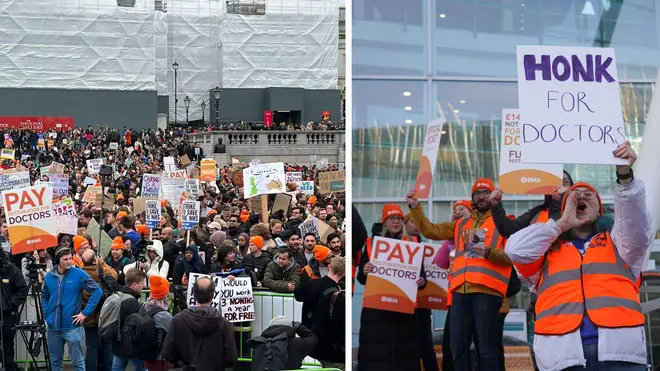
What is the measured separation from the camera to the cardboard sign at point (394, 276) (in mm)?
5429

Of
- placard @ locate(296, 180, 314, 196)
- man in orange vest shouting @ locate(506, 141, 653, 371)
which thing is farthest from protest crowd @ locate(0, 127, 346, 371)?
placard @ locate(296, 180, 314, 196)

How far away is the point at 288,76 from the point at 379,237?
5983 centimetres

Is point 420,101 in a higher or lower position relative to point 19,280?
higher

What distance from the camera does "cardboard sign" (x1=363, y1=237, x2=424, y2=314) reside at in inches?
214

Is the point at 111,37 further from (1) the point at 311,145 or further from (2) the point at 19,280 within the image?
(2) the point at 19,280

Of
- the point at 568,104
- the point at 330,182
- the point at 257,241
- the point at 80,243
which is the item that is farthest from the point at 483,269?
the point at 330,182

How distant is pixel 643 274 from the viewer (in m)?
5.30

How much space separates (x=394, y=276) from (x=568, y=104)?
44.9 inches

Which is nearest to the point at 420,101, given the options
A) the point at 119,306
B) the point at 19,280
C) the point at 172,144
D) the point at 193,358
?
the point at 193,358

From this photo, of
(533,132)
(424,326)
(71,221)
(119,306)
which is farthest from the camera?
(71,221)

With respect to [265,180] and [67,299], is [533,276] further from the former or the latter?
[265,180]

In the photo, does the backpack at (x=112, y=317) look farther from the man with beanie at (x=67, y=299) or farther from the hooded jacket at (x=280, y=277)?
the hooded jacket at (x=280, y=277)

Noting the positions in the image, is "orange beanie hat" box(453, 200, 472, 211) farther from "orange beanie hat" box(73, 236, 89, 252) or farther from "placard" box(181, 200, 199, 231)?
"placard" box(181, 200, 199, 231)

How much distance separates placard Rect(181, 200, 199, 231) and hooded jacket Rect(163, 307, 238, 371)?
8.29m
